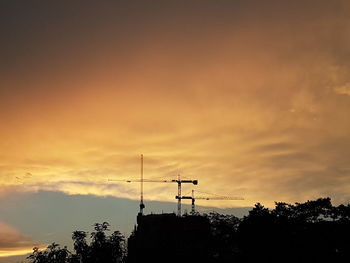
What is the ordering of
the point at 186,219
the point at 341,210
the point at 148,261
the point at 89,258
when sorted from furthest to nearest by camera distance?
the point at 186,219 < the point at 89,258 < the point at 148,261 < the point at 341,210

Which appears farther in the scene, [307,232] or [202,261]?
[202,261]

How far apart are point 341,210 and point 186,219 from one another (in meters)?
45.0

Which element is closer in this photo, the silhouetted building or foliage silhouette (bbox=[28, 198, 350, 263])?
foliage silhouette (bbox=[28, 198, 350, 263])

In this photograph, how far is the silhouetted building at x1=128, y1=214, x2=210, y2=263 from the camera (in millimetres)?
104125

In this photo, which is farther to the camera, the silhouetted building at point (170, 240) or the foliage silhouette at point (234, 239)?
the silhouetted building at point (170, 240)

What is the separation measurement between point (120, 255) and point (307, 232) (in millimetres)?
54198

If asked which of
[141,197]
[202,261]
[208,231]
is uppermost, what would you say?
[141,197]

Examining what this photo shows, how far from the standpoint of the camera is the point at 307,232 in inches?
3223

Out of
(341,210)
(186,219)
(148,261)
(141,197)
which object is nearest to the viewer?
(341,210)

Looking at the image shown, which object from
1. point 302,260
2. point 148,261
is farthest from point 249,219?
point 148,261

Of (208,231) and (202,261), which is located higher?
(208,231)

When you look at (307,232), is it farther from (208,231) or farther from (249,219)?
(208,231)

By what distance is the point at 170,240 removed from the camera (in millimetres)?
109375

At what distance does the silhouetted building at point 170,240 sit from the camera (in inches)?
4099
